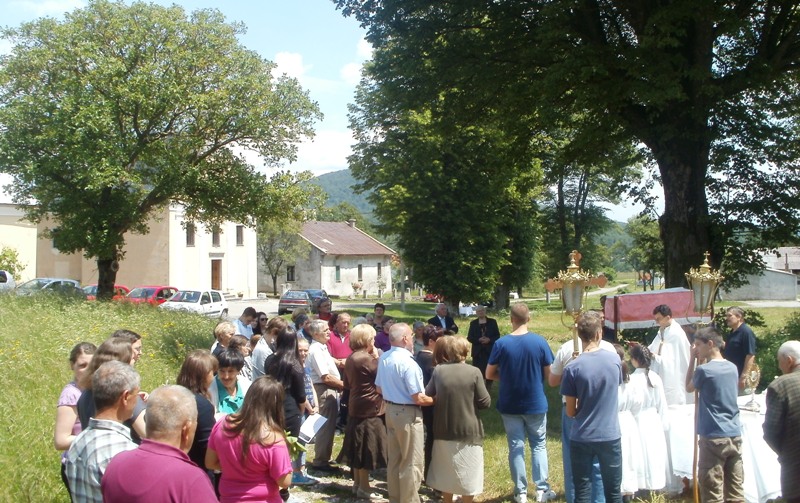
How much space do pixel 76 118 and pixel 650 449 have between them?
641 inches

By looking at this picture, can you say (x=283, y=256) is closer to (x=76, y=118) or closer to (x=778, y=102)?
(x=76, y=118)

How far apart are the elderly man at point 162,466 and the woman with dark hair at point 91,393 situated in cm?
122

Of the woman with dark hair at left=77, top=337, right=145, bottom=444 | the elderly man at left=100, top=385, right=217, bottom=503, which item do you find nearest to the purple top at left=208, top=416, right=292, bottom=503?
the woman with dark hair at left=77, top=337, right=145, bottom=444

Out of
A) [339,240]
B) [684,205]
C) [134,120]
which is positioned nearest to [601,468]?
[684,205]

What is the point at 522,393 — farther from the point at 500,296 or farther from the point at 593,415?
the point at 500,296

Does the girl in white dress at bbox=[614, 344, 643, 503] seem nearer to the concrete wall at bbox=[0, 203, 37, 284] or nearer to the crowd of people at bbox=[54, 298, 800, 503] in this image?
the crowd of people at bbox=[54, 298, 800, 503]

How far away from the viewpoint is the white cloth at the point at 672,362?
9.19 m

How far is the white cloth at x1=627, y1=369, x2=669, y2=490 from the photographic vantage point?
793cm

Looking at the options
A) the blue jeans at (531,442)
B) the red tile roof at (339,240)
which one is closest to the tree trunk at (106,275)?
the blue jeans at (531,442)

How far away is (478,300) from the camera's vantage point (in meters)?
35.9

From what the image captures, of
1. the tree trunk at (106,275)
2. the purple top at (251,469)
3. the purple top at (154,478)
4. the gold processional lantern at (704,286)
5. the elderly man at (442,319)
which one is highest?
the tree trunk at (106,275)

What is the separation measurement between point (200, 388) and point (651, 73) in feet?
39.1

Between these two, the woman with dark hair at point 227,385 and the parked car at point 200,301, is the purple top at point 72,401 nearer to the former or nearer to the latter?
the woman with dark hair at point 227,385

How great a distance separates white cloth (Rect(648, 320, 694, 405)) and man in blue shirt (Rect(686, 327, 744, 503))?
87.9 inches
